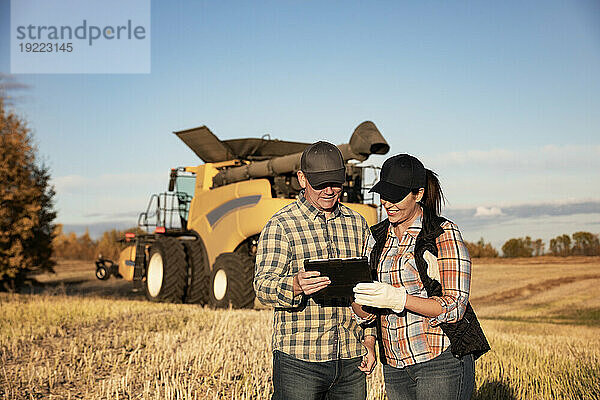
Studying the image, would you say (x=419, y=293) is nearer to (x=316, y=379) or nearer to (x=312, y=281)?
(x=312, y=281)

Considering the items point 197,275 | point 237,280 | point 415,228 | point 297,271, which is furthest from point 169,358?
point 197,275

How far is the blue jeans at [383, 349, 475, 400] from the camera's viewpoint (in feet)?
9.44

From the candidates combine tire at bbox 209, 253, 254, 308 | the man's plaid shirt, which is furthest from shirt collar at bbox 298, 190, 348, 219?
combine tire at bbox 209, 253, 254, 308

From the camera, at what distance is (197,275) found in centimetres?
1407

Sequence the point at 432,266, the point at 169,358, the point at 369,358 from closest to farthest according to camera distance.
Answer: the point at 432,266 → the point at 369,358 → the point at 169,358

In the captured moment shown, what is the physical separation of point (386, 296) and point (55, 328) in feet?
27.3

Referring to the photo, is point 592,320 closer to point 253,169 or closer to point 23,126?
point 253,169

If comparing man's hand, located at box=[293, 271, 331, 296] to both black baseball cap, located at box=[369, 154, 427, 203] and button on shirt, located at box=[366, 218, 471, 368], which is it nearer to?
button on shirt, located at box=[366, 218, 471, 368]

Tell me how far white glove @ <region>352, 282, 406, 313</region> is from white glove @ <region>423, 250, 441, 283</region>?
18 centimetres

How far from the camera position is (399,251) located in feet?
10.1

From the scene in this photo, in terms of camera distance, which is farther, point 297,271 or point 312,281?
point 297,271

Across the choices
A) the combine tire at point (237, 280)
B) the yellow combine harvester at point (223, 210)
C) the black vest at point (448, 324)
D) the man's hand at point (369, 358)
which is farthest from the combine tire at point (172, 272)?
the black vest at point (448, 324)

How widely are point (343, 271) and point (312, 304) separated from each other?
35 cm

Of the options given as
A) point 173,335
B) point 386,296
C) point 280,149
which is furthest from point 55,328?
point 386,296
